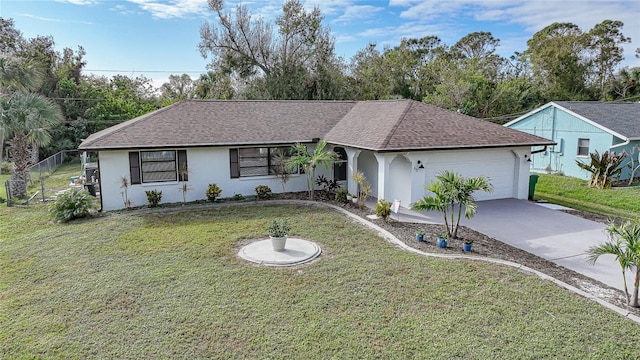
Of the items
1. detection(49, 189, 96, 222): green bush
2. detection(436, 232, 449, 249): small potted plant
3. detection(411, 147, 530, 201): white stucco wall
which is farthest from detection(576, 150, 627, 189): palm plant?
detection(49, 189, 96, 222): green bush

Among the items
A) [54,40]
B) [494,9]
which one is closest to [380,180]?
[494,9]

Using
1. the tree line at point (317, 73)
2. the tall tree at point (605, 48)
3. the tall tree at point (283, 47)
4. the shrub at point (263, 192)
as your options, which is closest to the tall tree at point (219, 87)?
the tree line at point (317, 73)

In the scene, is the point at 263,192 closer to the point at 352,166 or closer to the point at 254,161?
the point at 254,161

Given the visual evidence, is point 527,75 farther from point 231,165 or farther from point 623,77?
point 231,165

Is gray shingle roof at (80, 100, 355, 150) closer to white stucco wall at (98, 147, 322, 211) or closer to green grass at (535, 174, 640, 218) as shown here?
white stucco wall at (98, 147, 322, 211)

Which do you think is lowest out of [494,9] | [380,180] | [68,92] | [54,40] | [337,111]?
[380,180]

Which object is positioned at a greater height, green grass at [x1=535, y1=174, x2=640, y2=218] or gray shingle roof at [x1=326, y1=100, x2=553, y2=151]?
gray shingle roof at [x1=326, y1=100, x2=553, y2=151]
